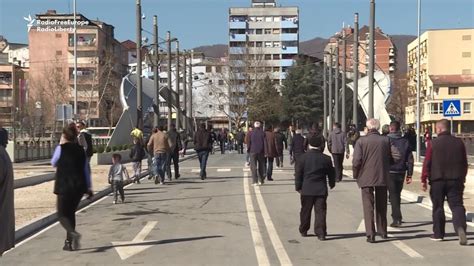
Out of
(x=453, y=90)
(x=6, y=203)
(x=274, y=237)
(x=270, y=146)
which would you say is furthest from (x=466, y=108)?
(x=6, y=203)

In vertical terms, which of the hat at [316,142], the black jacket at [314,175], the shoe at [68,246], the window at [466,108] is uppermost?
the window at [466,108]

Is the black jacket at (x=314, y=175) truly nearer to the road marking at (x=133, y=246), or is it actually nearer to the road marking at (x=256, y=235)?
the road marking at (x=256, y=235)

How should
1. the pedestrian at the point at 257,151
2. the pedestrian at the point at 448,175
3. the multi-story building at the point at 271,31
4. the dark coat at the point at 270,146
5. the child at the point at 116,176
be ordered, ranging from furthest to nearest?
the multi-story building at the point at 271,31
the dark coat at the point at 270,146
the pedestrian at the point at 257,151
the child at the point at 116,176
the pedestrian at the point at 448,175

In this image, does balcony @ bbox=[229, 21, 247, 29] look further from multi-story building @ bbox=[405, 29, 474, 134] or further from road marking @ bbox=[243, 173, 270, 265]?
road marking @ bbox=[243, 173, 270, 265]

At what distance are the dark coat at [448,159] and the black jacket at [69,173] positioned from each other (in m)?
5.08

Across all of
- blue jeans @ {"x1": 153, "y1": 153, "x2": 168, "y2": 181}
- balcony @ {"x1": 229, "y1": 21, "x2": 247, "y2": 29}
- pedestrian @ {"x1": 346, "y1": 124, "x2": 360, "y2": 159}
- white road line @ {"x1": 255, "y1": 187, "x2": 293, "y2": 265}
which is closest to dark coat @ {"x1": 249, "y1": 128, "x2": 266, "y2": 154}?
blue jeans @ {"x1": 153, "y1": 153, "x2": 168, "y2": 181}

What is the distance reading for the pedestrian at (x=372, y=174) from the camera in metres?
9.47

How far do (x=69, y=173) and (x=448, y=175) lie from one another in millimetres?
5390

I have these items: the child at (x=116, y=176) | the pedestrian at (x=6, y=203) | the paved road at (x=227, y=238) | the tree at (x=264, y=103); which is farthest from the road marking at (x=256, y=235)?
the tree at (x=264, y=103)

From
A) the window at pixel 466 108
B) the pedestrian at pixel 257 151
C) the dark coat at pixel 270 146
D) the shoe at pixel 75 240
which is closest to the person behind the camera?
the shoe at pixel 75 240

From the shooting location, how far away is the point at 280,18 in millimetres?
133500

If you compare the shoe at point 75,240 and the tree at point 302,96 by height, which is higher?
the tree at point 302,96

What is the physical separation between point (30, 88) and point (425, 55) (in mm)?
63016

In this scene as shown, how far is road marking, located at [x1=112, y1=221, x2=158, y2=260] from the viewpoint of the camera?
28.6ft
